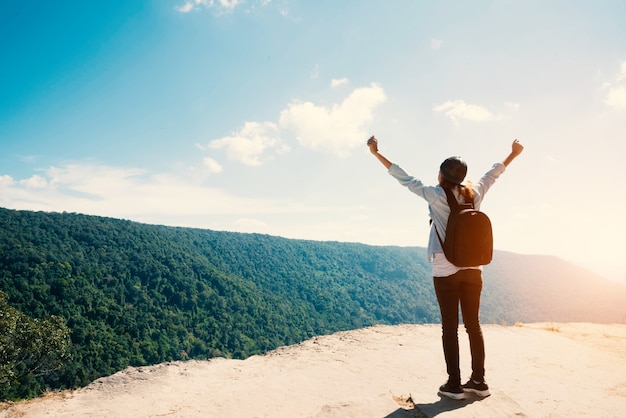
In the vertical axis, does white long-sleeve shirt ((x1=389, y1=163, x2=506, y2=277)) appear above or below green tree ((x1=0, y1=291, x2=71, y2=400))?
above

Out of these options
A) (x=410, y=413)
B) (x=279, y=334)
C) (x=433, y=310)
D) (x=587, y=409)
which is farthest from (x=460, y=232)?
(x=433, y=310)

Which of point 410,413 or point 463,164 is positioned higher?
point 463,164

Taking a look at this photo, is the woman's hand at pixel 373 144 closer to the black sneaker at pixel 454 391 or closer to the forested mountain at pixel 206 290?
the black sneaker at pixel 454 391

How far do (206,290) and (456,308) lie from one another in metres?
109

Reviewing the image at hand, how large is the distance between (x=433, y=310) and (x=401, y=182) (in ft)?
492

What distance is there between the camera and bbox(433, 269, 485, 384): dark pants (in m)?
2.76

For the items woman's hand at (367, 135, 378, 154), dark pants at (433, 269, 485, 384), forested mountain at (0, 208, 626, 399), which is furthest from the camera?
forested mountain at (0, 208, 626, 399)

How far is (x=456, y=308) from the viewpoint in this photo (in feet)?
9.29

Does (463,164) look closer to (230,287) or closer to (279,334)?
(279,334)

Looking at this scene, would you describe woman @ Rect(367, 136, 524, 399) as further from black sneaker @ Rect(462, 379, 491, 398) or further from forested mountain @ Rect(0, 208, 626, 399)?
forested mountain @ Rect(0, 208, 626, 399)

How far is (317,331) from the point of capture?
10306cm

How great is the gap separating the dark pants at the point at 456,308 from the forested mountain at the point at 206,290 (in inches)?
1097

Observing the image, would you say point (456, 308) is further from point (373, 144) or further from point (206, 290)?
point (206, 290)

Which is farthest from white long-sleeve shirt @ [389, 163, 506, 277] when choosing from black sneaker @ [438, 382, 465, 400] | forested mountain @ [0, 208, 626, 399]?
forested mountain @ [0, 208, 626, 399]
